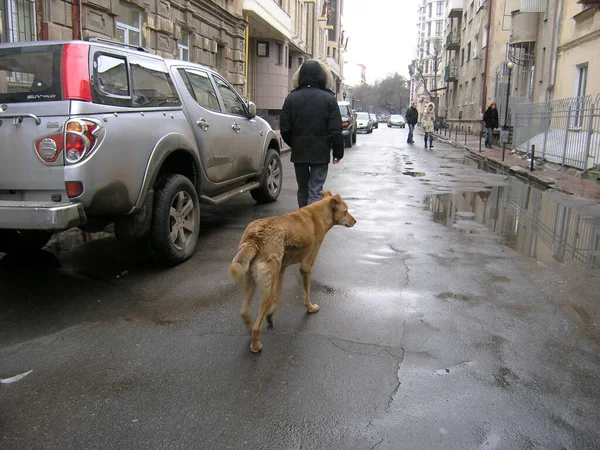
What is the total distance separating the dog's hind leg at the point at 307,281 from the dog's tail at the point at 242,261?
789mm

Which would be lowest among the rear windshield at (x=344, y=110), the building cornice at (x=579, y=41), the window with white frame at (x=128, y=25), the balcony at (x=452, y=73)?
the rear windshield at (x=344, y=110)

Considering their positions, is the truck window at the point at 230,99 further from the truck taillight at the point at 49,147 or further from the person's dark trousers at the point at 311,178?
the truck taillight at the point at 49,147

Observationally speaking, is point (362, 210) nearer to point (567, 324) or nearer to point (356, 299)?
point (356, 299)

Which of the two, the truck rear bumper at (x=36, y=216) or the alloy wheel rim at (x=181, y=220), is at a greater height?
the truck rear bumper at (x=36, y=216)

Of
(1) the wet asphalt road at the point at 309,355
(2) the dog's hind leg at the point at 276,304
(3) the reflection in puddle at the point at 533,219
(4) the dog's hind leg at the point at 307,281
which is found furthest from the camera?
(3) the reflection in puddle at the point at 533,219

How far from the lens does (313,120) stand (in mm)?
5926

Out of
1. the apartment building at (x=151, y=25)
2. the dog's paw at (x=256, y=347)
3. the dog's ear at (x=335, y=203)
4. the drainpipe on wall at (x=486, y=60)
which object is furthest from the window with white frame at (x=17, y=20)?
the drainpipe on wall at (x=486, y=60)

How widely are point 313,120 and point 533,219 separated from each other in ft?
15.1

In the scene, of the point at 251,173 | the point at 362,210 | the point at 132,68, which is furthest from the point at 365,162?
the point at 132,68

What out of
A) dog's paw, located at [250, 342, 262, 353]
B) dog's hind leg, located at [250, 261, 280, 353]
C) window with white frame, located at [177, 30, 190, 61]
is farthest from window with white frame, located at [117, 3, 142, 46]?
dog's paw, located at [250, 342, 262, 353]

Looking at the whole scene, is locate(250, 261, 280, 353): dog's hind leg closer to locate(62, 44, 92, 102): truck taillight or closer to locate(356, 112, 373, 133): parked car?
locate(62, 44, 92, 102): truck taillight

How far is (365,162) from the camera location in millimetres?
17250

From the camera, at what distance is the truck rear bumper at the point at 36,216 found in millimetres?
4020

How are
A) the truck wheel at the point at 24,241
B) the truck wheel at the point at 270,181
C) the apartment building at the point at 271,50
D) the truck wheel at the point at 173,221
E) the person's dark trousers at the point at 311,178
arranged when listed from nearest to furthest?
the truck wheel at the point at 173,221 < the truck wheel at the point at 24,241 < the person's dark trousers at the point at 311,178 < the truck wheel at the point at 270,181 < the apartment building at the point at 271,50
